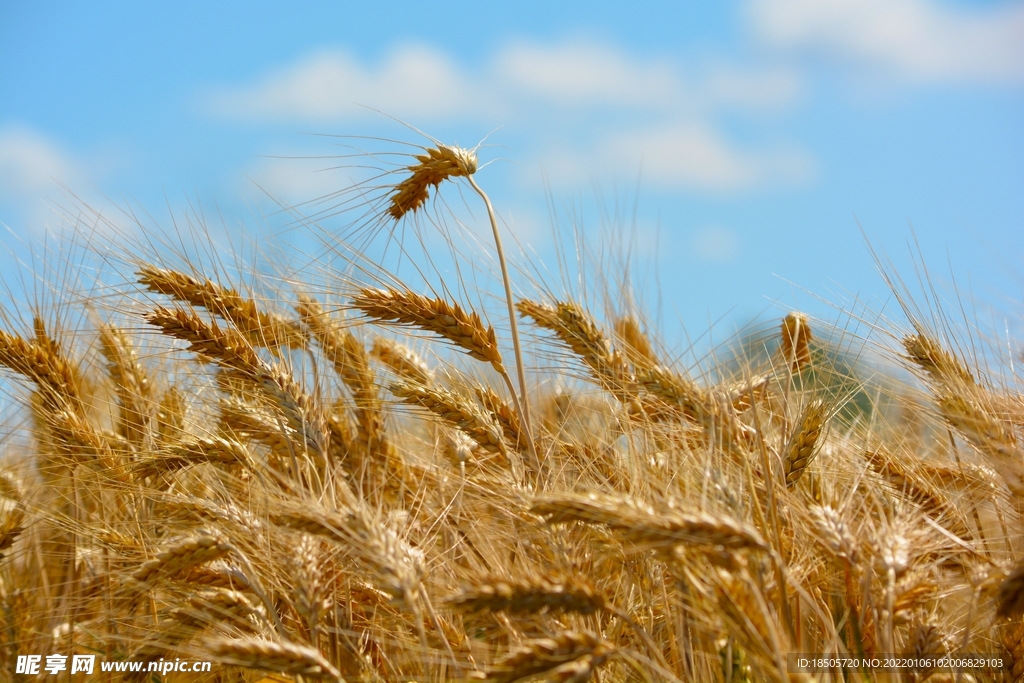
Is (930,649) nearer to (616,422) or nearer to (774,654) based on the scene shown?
(774,654)

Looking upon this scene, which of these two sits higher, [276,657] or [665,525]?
[665,525]

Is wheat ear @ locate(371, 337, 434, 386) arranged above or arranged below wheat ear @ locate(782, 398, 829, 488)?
above

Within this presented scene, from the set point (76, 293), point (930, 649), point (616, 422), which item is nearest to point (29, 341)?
point (76, 293)

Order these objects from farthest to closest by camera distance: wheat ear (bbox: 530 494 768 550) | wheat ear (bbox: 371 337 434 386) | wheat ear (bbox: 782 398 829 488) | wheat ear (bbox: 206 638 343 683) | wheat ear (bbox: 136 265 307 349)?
wheat ear (bbox: 371 337 434 386) → wheat ear (bbox: 136 265 307 349) → wheat ear (bbox: 782 398 829 488) → wheat ear (bbox: 206 638 343 683) → wheat ear (bbox: 530 494 768 550)

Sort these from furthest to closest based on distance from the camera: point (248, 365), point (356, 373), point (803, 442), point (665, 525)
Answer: point (356, 373)
point (248, 365)
point (803, 442)
point (665, 525)

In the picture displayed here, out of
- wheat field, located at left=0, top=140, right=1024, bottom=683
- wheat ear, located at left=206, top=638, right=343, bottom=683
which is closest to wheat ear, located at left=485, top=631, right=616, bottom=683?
wheat field, located at left=0, top=140, right=1024, bottom=683

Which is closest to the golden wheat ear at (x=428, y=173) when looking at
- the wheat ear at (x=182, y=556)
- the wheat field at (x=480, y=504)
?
the wheat field at (x=480, y=504)

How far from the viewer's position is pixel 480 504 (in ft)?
6.93

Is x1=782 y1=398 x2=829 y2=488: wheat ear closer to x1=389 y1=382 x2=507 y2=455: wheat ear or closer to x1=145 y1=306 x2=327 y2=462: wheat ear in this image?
x1=389 y1=382 x2=507 y2=455: wheat ear

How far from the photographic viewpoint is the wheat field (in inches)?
55.2

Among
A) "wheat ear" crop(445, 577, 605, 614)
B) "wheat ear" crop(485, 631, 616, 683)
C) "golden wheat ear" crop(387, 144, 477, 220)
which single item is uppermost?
"golden wheat ear" crop(387, 144, 477, 220)

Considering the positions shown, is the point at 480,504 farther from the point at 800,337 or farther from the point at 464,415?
the point at 800,337

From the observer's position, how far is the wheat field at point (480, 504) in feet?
4.60

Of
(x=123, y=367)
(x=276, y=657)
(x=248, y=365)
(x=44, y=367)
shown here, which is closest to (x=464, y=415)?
(x=248, y=365)
